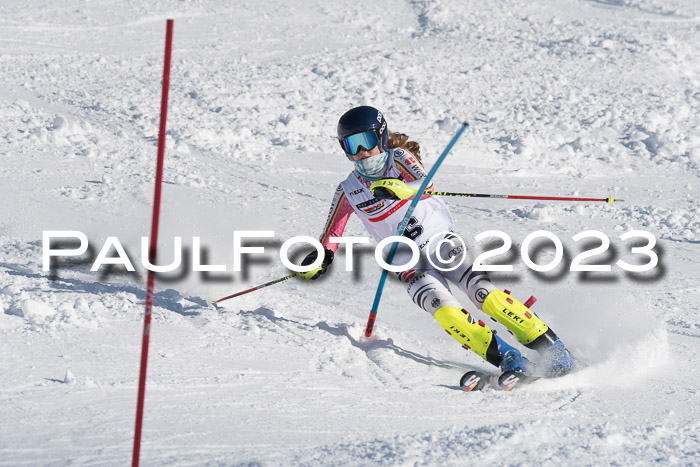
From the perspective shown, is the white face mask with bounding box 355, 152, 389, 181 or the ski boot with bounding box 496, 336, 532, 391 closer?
the ski boot with bounding box 496, 336, 532, 391

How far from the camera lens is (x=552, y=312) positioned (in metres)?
6.54

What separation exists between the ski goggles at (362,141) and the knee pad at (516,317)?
126 cm

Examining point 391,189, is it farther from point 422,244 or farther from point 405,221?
point 422,244

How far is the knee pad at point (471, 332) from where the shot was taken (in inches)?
207

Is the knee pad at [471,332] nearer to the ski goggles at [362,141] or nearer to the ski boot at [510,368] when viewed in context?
the ski boot at [510,368]

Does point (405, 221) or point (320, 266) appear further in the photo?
point (320, 266)

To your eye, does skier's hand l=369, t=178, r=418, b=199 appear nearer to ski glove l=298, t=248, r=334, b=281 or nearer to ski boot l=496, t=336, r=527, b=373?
ski glove l=298, t=248, r=334, b=281

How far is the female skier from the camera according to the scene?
17.4 ft

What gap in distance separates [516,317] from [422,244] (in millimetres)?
819

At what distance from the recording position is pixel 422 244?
18.9 ft

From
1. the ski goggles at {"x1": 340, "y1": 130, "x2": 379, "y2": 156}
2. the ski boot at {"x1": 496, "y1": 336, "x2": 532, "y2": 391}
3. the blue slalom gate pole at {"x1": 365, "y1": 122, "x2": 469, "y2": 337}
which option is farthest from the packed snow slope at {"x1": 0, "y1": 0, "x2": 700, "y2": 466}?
the ski goggles at {"x1": 340, "y1": 130, "x2": 379, "y2": 156}

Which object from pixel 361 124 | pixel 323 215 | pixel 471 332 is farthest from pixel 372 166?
pixel 323 215

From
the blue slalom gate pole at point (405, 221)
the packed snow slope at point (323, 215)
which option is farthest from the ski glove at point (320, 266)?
the blue slalom gate pole at point (405, 221)

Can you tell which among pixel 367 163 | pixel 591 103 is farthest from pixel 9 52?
pixel 367 163
